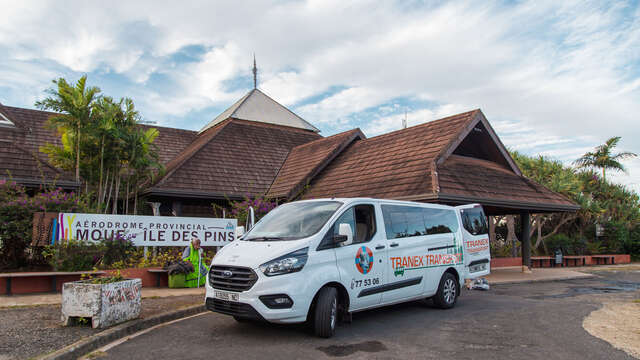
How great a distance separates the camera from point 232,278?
6.83m

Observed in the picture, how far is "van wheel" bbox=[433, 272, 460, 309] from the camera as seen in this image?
374 inches

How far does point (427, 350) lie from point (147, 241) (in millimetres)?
9171

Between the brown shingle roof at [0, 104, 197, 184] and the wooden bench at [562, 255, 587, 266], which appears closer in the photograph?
the brown shingle roof at [0, 104, 197, 184]

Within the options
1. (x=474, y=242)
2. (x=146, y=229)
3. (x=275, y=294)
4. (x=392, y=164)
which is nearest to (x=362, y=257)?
(x=275, y=294)

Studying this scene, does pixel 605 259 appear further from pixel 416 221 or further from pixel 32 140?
pixel 32 140

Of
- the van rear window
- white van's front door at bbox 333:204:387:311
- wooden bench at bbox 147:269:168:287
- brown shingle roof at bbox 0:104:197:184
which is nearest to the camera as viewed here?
white van's front door at bbox 333:204:387:311

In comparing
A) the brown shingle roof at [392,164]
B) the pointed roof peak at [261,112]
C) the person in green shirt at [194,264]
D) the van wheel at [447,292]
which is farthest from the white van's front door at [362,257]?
the pointed roof peak at [261,112]

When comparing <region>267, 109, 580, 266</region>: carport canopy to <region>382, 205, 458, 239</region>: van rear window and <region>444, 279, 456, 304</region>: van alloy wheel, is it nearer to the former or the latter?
<region>382, 205, 458, 239</region>: van rear window

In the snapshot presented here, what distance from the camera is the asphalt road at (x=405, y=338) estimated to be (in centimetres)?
605

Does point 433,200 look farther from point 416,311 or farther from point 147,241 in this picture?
point 147,241

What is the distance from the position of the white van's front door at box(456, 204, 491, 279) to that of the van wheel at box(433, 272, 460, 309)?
620mm

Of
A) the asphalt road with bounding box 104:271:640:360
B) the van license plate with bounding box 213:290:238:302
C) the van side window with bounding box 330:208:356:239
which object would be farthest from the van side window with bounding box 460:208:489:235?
the van license plate with bounding box 213:290:238:302

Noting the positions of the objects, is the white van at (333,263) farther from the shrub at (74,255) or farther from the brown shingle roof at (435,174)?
the shrub at (74,255)

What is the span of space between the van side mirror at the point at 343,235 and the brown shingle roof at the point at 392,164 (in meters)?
7.54
